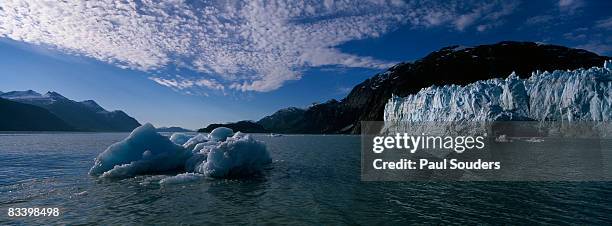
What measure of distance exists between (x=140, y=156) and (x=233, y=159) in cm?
681

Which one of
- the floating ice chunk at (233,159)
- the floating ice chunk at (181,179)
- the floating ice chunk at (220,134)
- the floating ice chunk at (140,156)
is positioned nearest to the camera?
the floating ice chunk at (181,179)

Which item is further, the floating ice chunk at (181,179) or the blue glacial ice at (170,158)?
the blue glacial ice at (170,158)

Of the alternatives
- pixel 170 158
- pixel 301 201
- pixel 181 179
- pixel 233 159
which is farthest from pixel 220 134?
pixel 301 201

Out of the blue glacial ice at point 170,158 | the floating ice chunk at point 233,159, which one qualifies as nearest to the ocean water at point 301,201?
the floating ice chunk at point 233,159

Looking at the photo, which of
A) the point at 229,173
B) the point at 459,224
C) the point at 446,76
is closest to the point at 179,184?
the point at 229,173

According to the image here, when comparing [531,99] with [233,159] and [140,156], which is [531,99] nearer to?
[233,159]

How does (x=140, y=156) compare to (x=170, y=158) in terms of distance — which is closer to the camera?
(x=140, y=156)

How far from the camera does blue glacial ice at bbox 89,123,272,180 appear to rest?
67.4 feet

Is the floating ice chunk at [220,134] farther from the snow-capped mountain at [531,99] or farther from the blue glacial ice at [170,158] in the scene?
the snow-capped mountain at [531,99]

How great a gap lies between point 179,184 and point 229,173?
361cm

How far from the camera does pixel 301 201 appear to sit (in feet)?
47.0

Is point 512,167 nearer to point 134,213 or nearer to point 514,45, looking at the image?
point 134,213

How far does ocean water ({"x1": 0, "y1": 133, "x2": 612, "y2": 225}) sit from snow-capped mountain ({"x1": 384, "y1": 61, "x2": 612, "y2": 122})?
45.4m

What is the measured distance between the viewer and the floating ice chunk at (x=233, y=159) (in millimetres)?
20328
